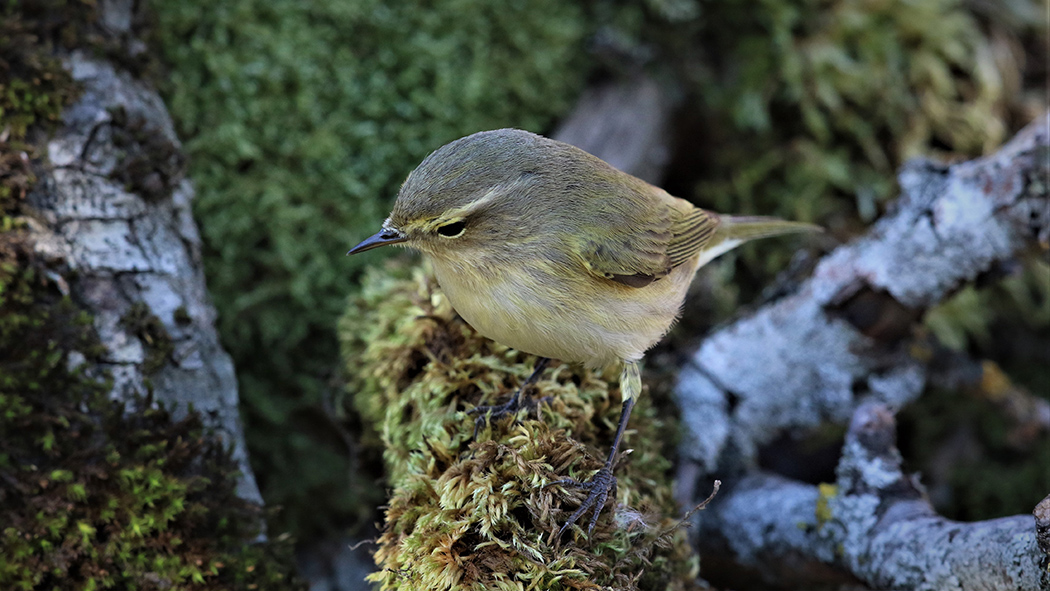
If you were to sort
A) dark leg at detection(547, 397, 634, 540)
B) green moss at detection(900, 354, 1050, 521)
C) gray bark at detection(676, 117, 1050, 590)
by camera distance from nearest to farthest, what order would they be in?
dark leg at detection(547, 397, 634, 540) < gray bark at detection(676, 117, 1050, 590) < green moss at detection(900, 354, 1050, 521)

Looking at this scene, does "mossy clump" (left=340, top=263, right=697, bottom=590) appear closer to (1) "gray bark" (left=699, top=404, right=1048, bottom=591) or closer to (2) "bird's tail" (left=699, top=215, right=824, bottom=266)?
(1) "gray bark" (left=699, top=404, right=1048, bottom=591)

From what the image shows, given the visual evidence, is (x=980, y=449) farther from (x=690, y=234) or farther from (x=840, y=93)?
(x=690, y=234)

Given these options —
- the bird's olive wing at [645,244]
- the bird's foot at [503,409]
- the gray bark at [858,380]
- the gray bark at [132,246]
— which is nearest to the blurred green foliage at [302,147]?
the gray bark at [132,246]

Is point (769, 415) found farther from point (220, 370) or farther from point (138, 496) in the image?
point (138, 496)

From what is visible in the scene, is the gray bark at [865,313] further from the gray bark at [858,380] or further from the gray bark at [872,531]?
the gray bark at [872,531]

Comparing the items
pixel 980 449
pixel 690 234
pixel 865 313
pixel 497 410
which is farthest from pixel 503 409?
pixel 980 449

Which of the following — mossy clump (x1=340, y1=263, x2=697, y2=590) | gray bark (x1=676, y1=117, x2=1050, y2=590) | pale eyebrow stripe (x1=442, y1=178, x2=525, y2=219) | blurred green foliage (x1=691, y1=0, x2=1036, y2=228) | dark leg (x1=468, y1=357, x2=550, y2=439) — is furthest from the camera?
blurred green foliage (x1=691, y1=0, x2=1036, y2=228)

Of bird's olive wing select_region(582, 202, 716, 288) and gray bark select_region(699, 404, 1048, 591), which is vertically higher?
bird's olive wing select_region(582, 202, 716, 288)

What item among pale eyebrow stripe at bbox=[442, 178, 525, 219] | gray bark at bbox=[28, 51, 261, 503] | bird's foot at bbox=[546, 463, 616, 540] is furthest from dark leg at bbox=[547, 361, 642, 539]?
gray bark at bbox=[28, 51, 261, 503]
